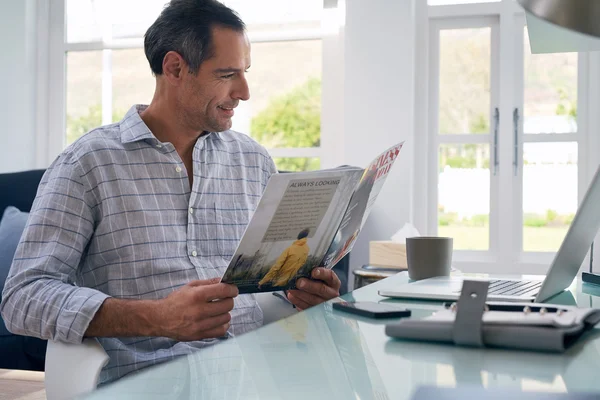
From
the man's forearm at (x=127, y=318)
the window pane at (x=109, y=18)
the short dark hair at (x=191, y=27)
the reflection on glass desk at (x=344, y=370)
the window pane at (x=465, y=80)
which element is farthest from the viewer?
the window pane at (x=109, y=18)

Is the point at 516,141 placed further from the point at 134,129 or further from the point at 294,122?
the point at 134,129

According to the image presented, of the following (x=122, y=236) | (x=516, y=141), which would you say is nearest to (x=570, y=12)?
(x=122, y=236)

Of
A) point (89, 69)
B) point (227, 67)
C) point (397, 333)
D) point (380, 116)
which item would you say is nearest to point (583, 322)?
point (397, 333)

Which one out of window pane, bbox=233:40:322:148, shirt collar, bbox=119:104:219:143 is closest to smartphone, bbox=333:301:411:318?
shirt collar, bbox=119:104:219:143

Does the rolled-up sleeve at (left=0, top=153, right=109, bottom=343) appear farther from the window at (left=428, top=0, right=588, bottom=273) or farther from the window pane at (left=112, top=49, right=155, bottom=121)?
the window pane at (left=112, top=49, right=155, bottom=121)

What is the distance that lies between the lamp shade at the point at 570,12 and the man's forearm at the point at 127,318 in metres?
0.84

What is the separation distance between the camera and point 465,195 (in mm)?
3486

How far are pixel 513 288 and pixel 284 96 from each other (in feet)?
8.47

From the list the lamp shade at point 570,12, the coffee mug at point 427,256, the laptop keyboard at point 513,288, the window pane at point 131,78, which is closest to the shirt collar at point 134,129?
the coffee mug at point 427,256

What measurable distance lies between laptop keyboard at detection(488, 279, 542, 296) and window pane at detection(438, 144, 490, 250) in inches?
84.6

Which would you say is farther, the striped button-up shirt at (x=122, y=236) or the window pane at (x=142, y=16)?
the window pane at (x=142, y=16)

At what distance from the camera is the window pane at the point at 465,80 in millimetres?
3457

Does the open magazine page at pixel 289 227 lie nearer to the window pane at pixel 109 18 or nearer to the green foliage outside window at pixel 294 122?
the green foliage outside window at pixel 294 122

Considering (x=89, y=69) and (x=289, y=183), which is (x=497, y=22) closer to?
(x=89, y=69)
